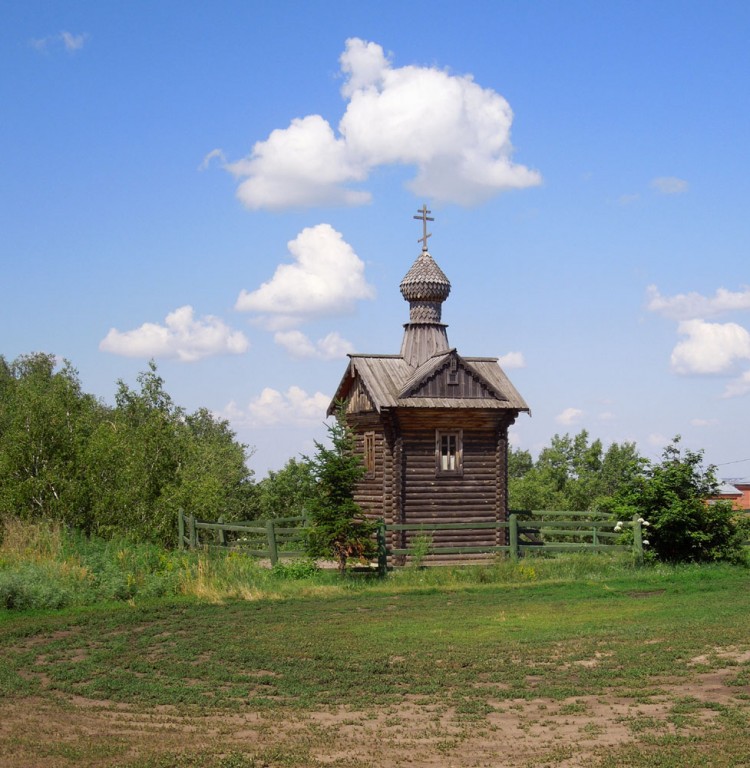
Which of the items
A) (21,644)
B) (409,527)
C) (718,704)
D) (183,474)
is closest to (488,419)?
(409,527)

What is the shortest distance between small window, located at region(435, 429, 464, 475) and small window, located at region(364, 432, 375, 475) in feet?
7.44

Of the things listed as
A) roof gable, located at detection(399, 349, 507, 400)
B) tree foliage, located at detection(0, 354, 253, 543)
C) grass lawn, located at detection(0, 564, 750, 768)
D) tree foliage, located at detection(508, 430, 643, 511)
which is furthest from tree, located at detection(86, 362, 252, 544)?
tree foliage, located at detection(508, 430, 643, 511)

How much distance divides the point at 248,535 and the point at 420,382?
14241 mm

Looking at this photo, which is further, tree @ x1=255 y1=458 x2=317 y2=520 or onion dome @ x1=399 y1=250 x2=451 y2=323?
tree @ x1=255 y1=458 x2=317 y2=520

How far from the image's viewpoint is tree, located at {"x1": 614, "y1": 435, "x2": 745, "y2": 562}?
2673 centimetres

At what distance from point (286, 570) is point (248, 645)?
945 cm

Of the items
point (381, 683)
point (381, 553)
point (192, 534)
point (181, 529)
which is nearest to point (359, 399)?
point (192, 534)

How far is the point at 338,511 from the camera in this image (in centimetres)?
2545

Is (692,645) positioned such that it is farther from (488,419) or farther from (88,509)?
(88,509)

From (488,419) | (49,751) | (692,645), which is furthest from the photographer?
(488,419)

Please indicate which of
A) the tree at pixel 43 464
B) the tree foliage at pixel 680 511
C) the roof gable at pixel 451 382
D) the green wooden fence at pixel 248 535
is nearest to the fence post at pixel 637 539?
the tree foliage at pixel 680 511

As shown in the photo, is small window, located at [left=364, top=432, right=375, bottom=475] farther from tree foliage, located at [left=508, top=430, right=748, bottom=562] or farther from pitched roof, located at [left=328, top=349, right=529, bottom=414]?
tree foliage, located at [left=508, top=430, right=748, bottom=562]

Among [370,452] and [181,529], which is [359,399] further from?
[181,529]

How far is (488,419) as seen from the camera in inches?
1232
